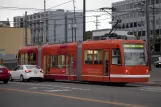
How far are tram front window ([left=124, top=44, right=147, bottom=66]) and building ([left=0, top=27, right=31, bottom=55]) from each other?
53946mm

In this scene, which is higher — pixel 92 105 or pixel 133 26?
pixel 133 26

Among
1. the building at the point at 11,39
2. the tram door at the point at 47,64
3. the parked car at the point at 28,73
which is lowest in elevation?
the parked car at the point at 28,73

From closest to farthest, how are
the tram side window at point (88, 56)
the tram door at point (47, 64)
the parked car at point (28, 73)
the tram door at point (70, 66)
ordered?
the tram side window at point (88, 56) → the tram door at point (70, 66) → the parked car at point (28, 73) → the tram door at point (47, 64)

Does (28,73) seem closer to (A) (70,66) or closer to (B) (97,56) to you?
(A) (70,66)

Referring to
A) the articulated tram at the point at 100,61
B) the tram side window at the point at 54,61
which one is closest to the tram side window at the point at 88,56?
the articulated tram at the point at 100,61

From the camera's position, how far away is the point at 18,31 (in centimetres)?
7700

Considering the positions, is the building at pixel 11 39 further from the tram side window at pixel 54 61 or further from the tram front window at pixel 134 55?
the tram front window at pixel 134 55

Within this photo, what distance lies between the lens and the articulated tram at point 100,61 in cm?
2386

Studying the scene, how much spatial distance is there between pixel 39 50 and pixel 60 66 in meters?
4.30

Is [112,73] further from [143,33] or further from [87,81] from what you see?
[143,33]

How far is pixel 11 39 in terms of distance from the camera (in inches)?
3073

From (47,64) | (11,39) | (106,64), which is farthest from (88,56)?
(11,39)

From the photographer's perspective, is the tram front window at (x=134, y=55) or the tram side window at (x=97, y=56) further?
the tram side window at (x=97, y=56)

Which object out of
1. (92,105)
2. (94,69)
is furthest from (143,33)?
(92,105)
